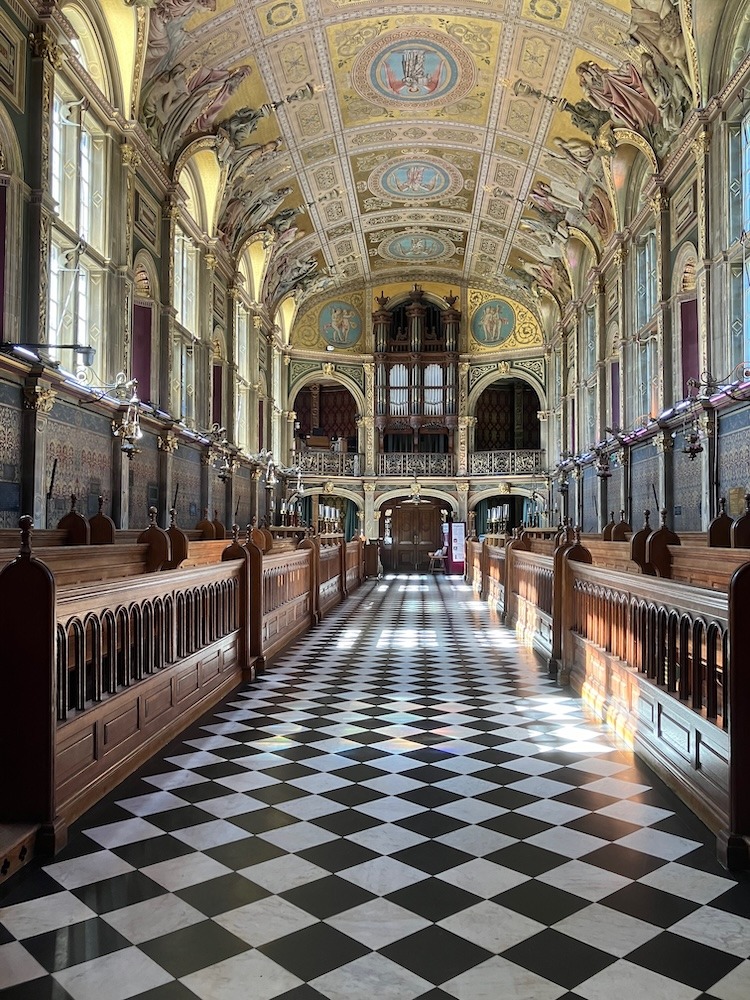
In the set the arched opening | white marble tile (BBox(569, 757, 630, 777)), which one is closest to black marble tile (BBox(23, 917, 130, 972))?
white marble tile (BBox(569, 757, 630, 777))

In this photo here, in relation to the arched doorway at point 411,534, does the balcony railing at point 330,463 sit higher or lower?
higher

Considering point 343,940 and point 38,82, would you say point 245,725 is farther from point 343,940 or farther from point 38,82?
point 38,82

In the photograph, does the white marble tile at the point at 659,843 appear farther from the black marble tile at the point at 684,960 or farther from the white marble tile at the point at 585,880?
the black marble tile at the point at 684,960

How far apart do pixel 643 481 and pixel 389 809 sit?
15034 mm

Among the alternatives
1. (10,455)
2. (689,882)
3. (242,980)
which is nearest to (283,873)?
(242,980)

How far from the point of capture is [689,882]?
125 inches

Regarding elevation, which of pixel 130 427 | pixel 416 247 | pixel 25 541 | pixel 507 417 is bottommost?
pixel 25 541

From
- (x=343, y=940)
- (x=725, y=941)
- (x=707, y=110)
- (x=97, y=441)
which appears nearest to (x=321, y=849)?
(x=343, y=940)

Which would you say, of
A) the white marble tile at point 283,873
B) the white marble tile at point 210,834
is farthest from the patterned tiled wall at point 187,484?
the white marble tile at point 283,873

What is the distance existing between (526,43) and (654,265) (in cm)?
543

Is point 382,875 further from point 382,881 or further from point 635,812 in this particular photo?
point 635,812

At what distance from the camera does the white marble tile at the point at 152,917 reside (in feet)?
9.07

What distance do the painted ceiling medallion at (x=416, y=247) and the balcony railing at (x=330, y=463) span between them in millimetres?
8038

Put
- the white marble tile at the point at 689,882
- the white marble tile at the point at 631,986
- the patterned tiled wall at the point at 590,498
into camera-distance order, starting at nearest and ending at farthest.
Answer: the white marble tile at the point at 631,986 < the white marble tile at the point at 689,882 < the patterned tiled wall at the point at 590,498
